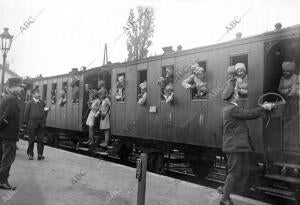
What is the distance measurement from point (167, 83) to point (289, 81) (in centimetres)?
345

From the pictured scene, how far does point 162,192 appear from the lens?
688cm

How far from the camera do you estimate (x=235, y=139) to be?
18.9 ft

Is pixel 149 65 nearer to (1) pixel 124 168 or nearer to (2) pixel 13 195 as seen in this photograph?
(1) pixel 124 168

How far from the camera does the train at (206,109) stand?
7.24 meters

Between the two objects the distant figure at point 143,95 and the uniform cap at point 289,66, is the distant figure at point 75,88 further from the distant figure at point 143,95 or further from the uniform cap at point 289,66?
the uniform cap at point 289,66

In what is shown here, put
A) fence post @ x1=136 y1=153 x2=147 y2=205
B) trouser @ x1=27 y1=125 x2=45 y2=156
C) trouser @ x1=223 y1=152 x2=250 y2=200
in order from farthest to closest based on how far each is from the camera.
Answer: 1. trouser @ x1=27 y1=125 x2=45 y2=156
2. trouser @ x1=223 y1=152 x2=250 y2=200
3. fence post @ x1=136 y1=153 x2=147 y2=205

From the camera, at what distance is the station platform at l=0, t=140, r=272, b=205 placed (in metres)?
6.16

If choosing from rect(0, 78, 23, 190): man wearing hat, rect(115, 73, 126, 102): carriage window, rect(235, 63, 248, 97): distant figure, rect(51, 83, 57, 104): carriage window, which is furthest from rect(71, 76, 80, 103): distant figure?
rect(235, 63, 248, 97): distant figure

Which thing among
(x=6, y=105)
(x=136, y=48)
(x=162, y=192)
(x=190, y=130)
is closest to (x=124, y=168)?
(x=190, y=130)

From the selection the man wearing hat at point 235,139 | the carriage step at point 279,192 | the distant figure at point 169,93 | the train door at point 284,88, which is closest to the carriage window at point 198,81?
the distant figure at point 169,93

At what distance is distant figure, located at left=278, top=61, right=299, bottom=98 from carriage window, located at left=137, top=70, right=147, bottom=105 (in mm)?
4340

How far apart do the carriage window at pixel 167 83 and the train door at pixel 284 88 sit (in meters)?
2.79

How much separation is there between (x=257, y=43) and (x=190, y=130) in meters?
2.60

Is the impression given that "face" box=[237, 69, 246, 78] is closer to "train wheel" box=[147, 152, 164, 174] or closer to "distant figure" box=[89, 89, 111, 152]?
"train wheel" box=[147, 152, 164, 174]
